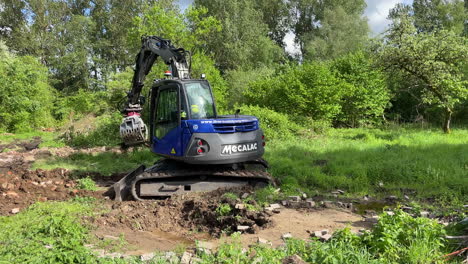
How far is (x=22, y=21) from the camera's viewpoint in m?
34.1

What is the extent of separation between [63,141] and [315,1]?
33.2m

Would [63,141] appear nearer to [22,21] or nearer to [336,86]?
[336,86]

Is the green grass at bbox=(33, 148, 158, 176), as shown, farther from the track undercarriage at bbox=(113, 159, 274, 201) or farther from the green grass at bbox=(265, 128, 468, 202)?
the green grass at bbox=(265, 128, 468, 202)

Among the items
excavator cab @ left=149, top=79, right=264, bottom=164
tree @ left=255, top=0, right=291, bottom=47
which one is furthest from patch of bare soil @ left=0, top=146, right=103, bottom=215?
tree @ left=255, top=0, right=291, bottom=47

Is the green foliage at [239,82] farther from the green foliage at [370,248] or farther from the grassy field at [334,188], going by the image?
the green foliage at [370,248]

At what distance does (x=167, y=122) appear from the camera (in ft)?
25.9

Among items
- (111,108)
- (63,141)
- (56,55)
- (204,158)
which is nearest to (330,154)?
(204,158)

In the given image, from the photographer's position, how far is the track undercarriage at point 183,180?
762 centimetres

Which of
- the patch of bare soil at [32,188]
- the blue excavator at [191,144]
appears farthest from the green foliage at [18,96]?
the blue excavator at [191,144]

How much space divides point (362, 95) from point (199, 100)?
48.6 feet

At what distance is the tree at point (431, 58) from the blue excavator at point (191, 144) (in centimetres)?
1064

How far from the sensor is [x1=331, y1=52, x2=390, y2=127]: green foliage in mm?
20375

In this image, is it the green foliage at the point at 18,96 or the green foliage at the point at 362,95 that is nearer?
the green foliage at the point at 362,95

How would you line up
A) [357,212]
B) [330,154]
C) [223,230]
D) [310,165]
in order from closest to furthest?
[223,230], [357,212], [310,165], [330,154]
